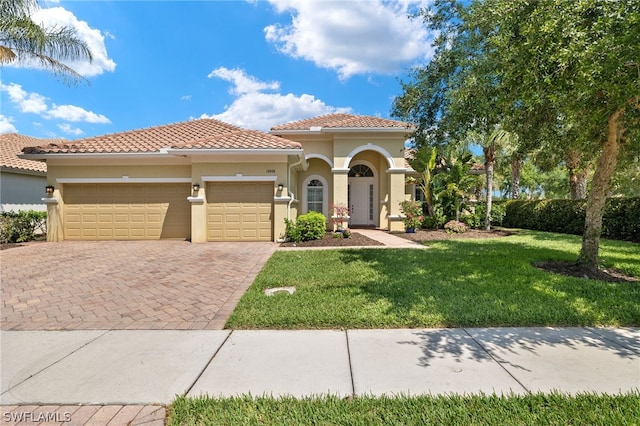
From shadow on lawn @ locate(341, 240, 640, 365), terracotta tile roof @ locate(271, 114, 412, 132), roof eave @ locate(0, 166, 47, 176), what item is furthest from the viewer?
roof eave @ locate(0, 166, 47, 176)

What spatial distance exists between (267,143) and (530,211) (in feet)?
50.6

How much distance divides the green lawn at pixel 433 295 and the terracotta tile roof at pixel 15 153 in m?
16.5

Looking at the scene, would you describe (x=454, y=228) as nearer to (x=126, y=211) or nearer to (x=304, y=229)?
(x=304, y=229)

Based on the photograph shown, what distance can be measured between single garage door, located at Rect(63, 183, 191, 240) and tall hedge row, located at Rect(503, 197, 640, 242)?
1772 centimetres

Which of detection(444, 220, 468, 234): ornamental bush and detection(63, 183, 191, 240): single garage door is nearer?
detection(63, 183, 191, 240): single garage door

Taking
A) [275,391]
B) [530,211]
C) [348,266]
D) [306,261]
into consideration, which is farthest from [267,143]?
[530,211]

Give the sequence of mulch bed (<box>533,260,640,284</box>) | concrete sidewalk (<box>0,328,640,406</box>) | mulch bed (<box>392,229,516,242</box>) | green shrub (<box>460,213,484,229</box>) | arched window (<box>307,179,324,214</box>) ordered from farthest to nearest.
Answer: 1. arched window (<box>307,179,324,214</box>)
2. green shrub (<box>460,213,484,229</box>)
3. mulch bed (<box>392,229,516,242</box>)
4. mulch bed (<box>533,260,640,284</box>)
5. concrete sidewalk (<box>0,328,640,406</box>)

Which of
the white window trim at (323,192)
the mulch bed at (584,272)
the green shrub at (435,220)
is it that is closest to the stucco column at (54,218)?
the white window trim at (323,192)

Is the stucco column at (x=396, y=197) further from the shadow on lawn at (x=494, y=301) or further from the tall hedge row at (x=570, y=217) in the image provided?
the tall hedge row at (x=570, y=217)

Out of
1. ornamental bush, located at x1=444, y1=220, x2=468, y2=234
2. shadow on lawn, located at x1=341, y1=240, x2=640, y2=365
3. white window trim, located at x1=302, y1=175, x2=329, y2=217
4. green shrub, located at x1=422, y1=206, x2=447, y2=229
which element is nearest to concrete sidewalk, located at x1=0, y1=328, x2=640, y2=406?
shadow on lawn, located at x1=341, y1=240, x2=640, y2=365

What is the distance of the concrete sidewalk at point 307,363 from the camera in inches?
113

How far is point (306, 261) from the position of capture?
27.1 ft

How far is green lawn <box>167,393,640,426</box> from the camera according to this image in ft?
7.96

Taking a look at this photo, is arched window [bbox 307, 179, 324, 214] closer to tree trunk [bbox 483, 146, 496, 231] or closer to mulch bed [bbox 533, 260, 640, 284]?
tree trunk [bbox 483, 146, 496, 231]
